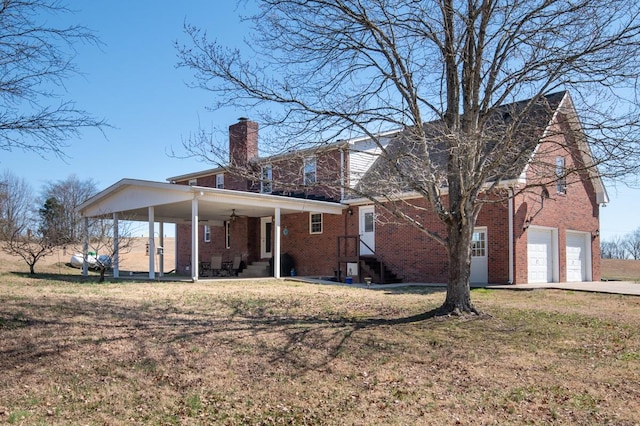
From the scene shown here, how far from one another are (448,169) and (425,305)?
3.42 metres

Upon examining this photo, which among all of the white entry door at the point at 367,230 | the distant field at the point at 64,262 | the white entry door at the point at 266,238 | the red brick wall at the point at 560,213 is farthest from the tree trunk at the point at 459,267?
the distant field at the point at 64,262

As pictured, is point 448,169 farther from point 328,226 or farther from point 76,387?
point 328,226

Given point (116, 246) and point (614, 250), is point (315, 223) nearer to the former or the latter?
point (116, 246)

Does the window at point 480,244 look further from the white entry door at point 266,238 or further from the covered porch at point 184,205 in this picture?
the white entry door at point 266,238

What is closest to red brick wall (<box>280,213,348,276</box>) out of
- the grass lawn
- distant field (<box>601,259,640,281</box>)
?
the grass lawn

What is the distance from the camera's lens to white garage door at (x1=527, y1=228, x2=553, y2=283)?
1839 centimetres

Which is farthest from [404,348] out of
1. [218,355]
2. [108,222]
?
[108,222]

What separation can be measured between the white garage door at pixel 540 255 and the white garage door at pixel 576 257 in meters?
1.71

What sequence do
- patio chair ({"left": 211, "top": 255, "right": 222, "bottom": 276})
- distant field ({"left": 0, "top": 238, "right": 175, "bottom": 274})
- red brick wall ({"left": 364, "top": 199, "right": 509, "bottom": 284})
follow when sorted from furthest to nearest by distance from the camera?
distant field ({"left": 0, "top": 238, "right": 175, "bottom": 274}), patio chair ({"left": 211, "top": 255, "right": 222, "bottom": 276}), red brick wall ({"left": 364, "top": 199, "right": 509, "bottom": 284})

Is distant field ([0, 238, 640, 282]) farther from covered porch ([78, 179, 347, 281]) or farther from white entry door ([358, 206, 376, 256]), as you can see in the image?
white entry door ([358, 206, 376, 256])

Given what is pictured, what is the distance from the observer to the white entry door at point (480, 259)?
704 inches

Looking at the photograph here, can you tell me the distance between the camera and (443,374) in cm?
Result: 696

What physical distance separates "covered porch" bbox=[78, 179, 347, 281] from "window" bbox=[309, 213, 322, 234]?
1.18 m

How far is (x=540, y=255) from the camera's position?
62.1 ft
